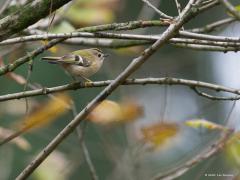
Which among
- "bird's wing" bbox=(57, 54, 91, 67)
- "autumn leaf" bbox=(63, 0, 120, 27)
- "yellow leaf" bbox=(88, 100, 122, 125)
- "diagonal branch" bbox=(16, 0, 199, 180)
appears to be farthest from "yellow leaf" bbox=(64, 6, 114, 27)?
"diagonal branch" bbox=(16, 0, 199, 180)

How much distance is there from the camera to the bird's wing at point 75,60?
4.70 m

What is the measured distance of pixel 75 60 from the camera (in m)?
4.83

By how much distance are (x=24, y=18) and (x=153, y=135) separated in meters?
2.01

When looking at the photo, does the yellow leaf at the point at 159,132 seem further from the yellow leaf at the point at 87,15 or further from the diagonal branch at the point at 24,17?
the diagonal branch at the point at 24,17

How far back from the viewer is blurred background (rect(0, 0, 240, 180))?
450cm

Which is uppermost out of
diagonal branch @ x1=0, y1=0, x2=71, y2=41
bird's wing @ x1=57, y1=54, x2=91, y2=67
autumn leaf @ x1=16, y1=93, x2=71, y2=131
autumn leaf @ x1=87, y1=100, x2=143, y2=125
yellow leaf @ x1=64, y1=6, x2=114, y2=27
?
diagonal branch @ x1=0, y1=0, x2=71, y2=41

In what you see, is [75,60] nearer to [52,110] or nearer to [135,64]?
[52,110]

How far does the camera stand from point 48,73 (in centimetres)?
992

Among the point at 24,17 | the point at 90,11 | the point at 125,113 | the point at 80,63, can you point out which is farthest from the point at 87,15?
the point at 24,17

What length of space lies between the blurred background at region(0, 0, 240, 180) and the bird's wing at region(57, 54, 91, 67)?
0.96 feet

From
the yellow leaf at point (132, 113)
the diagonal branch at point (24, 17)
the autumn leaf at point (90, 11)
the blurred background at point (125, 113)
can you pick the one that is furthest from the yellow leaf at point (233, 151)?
the autumn leaf at point (90, 11)

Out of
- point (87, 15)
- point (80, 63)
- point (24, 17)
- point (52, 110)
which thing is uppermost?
point (24, 17)

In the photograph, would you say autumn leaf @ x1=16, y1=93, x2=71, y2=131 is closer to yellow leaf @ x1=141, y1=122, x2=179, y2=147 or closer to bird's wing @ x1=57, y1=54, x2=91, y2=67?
bird's wing @ x1=57, y1=54, x2=91, y2=67

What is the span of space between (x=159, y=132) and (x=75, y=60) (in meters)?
0.97
